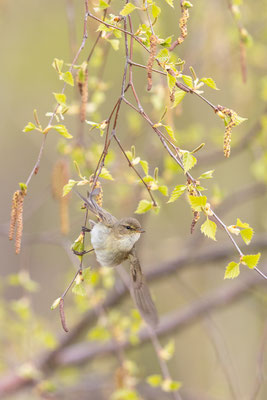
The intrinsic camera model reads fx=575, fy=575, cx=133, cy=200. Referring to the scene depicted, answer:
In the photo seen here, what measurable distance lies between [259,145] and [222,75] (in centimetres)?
68

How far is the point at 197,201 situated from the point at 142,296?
0.76m

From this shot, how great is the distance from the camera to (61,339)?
409cm

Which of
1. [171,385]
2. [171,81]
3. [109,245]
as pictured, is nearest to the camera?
[171,81]

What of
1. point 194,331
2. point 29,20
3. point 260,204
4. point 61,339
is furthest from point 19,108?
point 194,331

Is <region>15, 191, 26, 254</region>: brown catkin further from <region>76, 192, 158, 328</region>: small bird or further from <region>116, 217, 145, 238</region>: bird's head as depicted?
<region>116, 217, 145, 238</region>: bird's head

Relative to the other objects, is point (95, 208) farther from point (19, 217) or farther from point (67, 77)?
point (67, 77)

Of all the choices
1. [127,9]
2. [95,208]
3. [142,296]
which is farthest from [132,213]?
[127,9]

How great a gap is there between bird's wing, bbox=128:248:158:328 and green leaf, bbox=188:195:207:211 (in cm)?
70

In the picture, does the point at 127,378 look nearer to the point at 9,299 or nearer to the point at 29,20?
the point at 29,20

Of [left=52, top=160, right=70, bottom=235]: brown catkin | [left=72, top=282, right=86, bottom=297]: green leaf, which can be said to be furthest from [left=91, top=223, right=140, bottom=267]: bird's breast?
[left=72, top=282, right=86, bottom=297]: green leaf

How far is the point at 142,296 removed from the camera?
211cm

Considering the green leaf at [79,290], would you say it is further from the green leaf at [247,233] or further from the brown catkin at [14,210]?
the green leaf at [247,233]

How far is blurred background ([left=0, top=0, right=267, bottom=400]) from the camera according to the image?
117 inches

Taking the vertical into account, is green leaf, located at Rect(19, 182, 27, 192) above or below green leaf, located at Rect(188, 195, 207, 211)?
above
